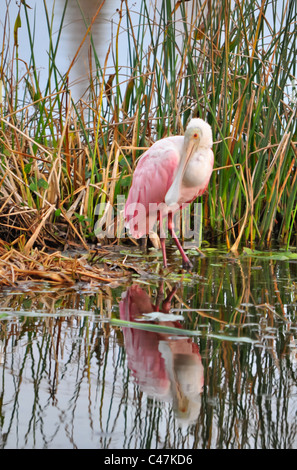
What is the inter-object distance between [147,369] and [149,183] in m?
2.16

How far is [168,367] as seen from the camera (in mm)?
1623

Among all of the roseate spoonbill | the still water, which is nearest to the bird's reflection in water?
the still water

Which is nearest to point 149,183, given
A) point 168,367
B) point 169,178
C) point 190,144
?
point 169,178

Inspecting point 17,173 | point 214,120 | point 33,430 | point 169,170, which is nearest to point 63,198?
point 17,173

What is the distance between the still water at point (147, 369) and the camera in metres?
1.26

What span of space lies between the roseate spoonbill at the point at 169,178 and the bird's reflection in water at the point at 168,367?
141cm

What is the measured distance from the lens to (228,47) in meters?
3.68

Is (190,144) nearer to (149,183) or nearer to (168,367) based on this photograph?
(149,183)

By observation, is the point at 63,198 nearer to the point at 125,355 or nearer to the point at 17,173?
the point at 17,173

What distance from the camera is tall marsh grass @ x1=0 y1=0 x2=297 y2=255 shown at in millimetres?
3658

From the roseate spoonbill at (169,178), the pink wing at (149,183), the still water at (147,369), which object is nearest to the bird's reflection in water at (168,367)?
the still water at (147,369)

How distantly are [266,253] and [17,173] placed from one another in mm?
1508

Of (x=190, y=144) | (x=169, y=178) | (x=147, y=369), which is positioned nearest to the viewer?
(x=147, y=369)

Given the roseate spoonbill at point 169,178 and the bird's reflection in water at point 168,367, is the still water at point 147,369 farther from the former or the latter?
the roseate spoonbill at point 169,178
